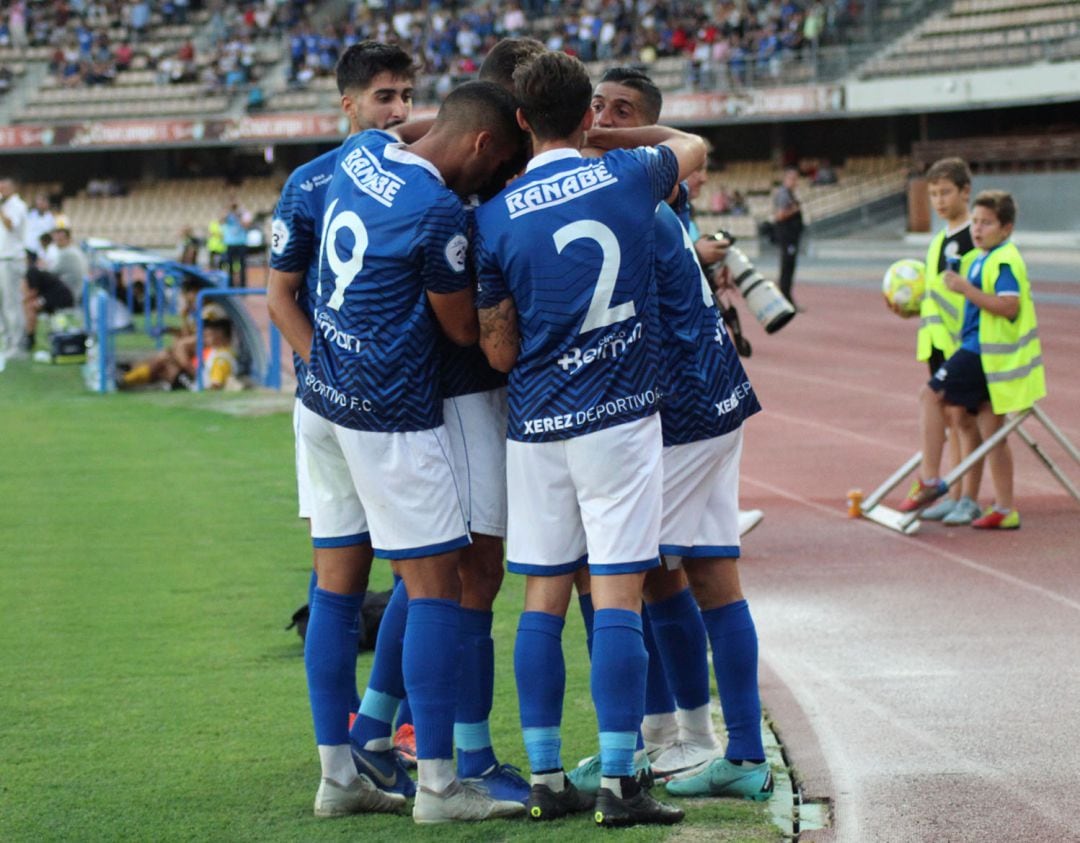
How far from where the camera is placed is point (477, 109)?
4.07 m

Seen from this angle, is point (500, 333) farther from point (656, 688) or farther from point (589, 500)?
point (656, 688)

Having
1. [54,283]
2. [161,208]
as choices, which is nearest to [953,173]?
[54,283]

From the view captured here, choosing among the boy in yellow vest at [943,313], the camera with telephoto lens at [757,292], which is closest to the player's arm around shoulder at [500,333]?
the camera with telephoto lens at [757,292]

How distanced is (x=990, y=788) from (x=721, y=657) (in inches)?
33.3

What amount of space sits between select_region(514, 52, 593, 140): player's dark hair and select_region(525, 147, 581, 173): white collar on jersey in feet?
0.13

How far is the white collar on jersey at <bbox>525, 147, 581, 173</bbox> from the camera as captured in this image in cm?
399

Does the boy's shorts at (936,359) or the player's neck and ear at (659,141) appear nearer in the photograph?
the player's neck and ear at (659,141)

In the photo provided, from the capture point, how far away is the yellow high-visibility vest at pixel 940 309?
8617 mm

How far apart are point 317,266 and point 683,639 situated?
4.86 feet

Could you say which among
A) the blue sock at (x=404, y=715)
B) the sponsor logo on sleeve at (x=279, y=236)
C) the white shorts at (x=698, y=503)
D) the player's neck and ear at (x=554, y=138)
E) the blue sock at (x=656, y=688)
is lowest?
the blue sock at (x=404, y=715)

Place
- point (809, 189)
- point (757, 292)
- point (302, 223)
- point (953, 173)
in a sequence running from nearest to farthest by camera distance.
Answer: point (302, 223)
point (757, 292)
point (953, 173)
point (809, 189)

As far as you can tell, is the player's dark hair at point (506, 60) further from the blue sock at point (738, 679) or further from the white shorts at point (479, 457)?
the blue sock at point (738, 679)

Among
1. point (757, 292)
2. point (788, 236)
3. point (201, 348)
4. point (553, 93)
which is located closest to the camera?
point (553, 93)

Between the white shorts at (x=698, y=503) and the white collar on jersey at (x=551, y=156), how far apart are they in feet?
2.86
